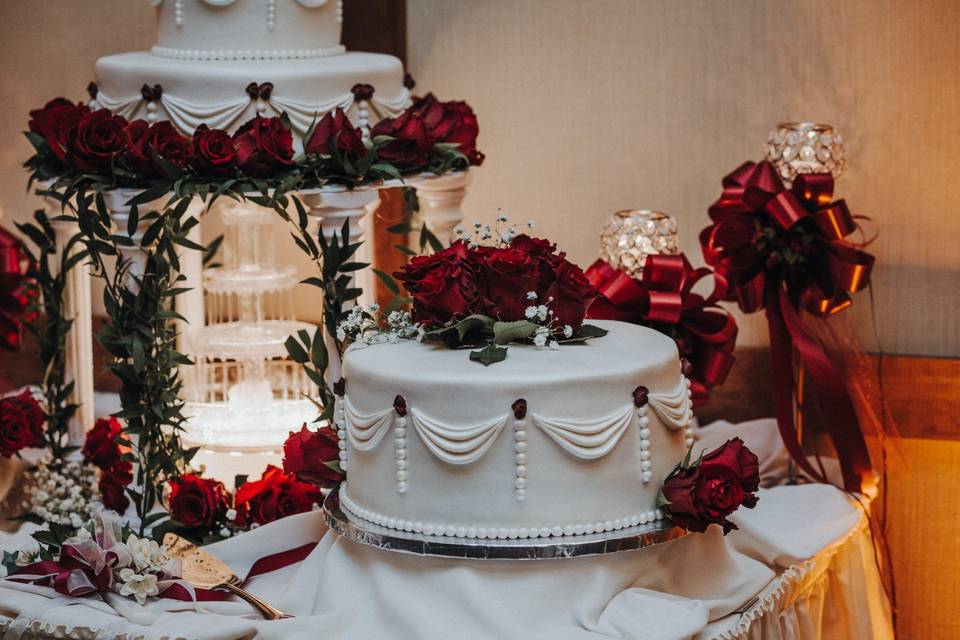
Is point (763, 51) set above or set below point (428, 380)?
above

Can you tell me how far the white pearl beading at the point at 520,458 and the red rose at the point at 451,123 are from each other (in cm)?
130

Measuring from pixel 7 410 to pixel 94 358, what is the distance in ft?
2.71

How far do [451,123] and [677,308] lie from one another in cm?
84

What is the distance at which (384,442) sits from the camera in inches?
103

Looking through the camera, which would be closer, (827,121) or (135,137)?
(135,137)

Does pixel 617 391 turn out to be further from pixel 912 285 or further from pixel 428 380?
pixel 912 285

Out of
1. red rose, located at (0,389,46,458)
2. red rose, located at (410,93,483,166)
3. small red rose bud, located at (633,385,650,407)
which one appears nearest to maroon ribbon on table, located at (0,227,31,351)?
red rose, located at (0,389,46,458)

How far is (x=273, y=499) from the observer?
3.42 metres

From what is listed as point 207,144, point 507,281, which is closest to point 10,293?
point 207,144

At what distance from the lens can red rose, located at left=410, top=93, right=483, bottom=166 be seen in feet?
11.9

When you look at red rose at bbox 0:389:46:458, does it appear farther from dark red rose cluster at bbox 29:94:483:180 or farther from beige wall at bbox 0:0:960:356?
beige wall at bbox 0:0:960:356

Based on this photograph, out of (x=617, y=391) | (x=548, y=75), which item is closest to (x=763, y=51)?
(x=548, y=75)

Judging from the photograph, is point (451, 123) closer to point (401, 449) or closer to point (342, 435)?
point (342, 435)

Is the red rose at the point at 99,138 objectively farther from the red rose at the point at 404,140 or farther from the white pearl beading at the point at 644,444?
the white pearl beading at the point at 644,444
